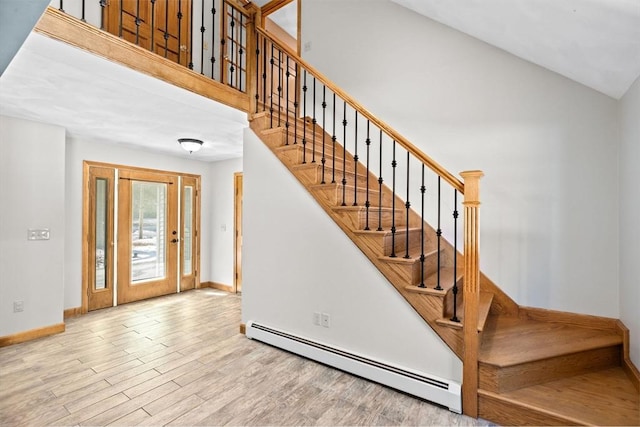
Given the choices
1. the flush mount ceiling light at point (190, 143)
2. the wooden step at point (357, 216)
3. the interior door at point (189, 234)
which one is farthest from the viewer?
the interior door at point (189, 234)

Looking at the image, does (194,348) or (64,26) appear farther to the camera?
(194,348)

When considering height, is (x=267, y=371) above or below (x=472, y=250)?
below

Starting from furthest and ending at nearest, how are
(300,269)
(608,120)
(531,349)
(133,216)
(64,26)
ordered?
(133,216) < (300,269) < (608,120) < (531,349) < (64,26)

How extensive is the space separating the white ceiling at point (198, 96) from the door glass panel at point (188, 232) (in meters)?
1.67

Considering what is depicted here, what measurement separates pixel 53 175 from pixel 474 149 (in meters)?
4.47

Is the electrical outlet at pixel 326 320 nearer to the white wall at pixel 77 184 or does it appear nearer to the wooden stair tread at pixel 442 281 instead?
the wooden stair tread at pixel 442 281

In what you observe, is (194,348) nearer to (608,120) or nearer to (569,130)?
(569,130)

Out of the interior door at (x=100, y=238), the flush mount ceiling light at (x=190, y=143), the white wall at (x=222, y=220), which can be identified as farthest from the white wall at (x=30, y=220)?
the white wall at (x=222, y=220)

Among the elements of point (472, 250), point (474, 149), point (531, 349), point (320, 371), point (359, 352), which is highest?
point (474, 149)

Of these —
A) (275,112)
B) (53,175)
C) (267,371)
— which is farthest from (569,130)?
(53,175)

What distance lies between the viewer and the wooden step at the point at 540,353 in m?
1.95

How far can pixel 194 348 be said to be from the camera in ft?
9.76

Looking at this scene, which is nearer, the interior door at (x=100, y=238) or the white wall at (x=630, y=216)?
the white wall at (x=630, y=216)

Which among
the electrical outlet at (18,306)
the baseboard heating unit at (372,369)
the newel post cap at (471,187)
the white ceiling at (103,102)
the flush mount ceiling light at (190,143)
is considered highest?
the white ceiling at (103,102)
